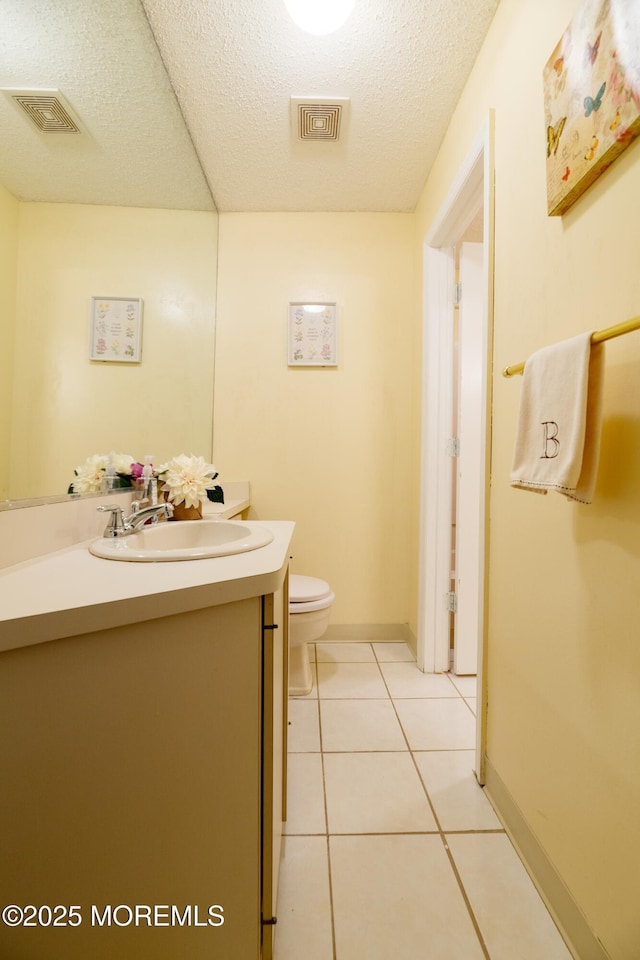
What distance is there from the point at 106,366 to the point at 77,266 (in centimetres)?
26

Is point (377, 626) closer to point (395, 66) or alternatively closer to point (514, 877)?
point (514, 877)

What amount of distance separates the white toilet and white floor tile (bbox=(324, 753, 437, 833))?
1.36 ft

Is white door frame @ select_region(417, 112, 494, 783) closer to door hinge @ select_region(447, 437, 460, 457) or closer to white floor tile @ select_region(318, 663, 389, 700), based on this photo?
door hinge @ select_region(447, 437, 460, 457)

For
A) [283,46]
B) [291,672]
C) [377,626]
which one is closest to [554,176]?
[283,46]

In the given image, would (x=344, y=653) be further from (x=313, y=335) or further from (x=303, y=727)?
(x=313, y=335)

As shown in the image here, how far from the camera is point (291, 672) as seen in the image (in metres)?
1.81

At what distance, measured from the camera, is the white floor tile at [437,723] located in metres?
1.46

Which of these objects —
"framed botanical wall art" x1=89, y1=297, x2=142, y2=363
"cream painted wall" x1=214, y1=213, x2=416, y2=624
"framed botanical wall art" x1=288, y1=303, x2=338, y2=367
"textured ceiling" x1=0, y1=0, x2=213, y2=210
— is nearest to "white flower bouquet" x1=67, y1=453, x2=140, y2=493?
"framed botanical wall art" x1=89, y1=297, x2=142, y2=363

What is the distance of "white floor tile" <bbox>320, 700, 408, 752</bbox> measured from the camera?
4.75ft

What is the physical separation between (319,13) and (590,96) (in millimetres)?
963

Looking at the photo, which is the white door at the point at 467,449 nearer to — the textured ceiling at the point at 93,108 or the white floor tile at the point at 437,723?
the white floor tile at the point at 437,723

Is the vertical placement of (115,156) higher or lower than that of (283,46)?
lower

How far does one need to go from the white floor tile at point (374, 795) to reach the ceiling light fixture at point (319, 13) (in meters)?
2.36

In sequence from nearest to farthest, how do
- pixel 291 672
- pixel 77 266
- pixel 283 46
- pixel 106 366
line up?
pixel 77 266 → pixel 106 366 → pixel 283 46 → pixel 291 672
